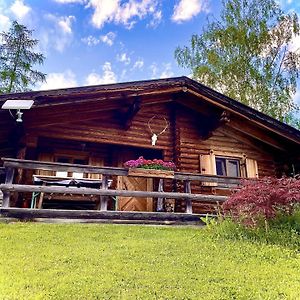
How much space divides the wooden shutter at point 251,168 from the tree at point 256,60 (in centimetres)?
678

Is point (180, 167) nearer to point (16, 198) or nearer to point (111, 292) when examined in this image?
point (16, 198)

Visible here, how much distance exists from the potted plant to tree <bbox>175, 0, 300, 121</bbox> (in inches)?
401

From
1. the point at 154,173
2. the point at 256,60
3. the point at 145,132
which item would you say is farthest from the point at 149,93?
the point at 256,60

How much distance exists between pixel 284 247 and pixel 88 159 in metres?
6.53

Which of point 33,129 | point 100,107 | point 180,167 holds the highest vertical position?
point 100,107

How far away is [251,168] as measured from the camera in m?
10.9

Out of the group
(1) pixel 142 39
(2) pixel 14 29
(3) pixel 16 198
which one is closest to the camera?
(3) pixel 16 198

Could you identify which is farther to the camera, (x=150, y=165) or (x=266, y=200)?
(x=150, y=165)

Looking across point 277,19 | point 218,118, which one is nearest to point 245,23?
point 277,19

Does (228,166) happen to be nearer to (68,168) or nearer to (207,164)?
(207,164)

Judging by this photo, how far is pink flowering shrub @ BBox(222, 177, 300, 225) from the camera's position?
588 centimetres

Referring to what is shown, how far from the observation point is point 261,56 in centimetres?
1745

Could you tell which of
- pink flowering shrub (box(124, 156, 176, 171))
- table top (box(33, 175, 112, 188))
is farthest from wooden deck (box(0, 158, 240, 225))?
table top (box(33, 175, 112, 188))

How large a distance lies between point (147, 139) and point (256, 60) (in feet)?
31.8
